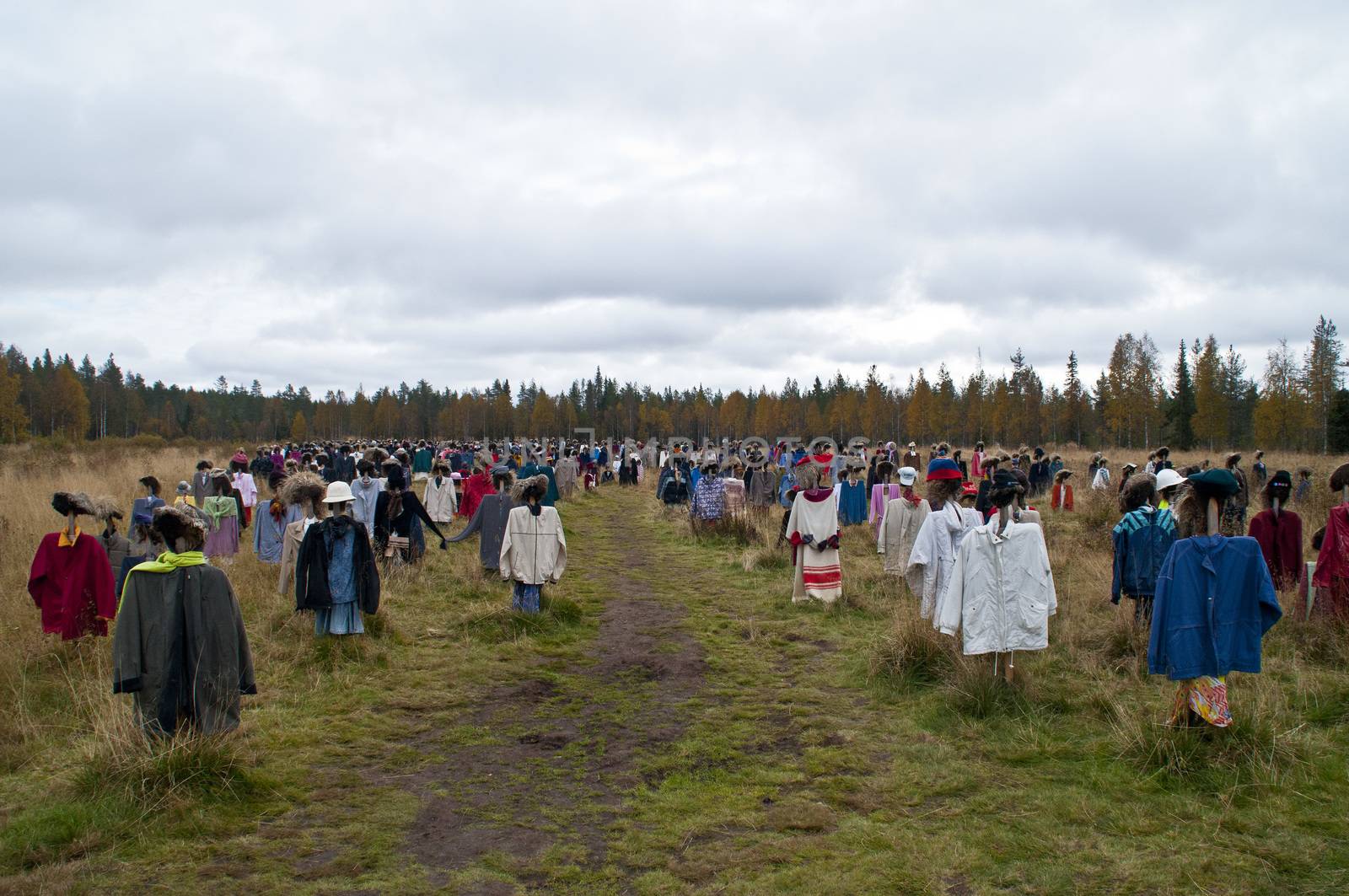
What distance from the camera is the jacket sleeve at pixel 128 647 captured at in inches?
195

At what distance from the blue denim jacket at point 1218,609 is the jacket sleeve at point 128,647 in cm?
640

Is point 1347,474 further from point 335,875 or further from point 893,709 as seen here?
point 335,875

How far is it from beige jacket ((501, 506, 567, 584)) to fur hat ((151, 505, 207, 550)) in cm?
434

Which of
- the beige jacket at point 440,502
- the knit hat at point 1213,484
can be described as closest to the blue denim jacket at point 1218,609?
the knit hat at point 1213,484

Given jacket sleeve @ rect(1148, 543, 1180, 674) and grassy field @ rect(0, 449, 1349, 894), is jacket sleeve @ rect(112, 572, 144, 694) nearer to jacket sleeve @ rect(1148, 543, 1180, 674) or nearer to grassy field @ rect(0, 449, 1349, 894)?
grassy field @ rect(0, 449, 1349, 894)

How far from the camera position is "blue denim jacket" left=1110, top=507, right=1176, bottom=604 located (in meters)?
7.54

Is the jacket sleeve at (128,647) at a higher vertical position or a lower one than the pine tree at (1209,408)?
lower

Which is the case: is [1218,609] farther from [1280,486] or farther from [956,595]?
[1280,486]

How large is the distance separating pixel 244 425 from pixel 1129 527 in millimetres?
122222

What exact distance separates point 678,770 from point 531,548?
4264 millimetres

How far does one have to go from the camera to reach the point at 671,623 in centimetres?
1005

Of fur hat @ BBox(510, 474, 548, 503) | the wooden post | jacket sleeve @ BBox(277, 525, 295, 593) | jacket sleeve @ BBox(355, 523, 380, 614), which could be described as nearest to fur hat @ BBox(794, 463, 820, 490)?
fur hat @ BBox(510, 474, 548, 503)

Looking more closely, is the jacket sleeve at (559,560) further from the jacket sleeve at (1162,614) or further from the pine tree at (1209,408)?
the pine tree at (1209,408)

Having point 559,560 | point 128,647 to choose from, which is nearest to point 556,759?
point 128,647
